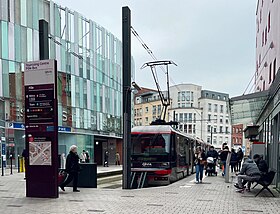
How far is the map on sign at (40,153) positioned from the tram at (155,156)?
5812 millimetres

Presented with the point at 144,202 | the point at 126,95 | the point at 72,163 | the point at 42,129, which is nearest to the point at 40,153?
the point at 42,129

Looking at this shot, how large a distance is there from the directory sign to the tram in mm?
5688

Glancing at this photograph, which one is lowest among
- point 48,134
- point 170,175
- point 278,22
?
point 170,175

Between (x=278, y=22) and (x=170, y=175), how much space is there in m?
8.37

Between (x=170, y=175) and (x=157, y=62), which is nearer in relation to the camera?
(x=170, y=175)

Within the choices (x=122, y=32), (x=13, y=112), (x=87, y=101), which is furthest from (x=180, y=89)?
(x=122, y=32)

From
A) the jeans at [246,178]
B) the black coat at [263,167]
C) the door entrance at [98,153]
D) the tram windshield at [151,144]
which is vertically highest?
the tram windshield at [151,144]

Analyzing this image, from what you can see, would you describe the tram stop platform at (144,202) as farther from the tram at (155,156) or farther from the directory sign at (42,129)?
the tram at (155,156)

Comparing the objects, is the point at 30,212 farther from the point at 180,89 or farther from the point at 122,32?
the point at 180,89

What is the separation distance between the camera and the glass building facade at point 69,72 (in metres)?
31.5

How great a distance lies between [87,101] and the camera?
4175cm

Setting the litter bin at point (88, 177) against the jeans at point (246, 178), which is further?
the litter bin at point (88, 177)

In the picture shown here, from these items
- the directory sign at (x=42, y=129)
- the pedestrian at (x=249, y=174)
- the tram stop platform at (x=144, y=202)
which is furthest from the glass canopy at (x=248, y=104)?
the directory sign at (x=42, y=129)

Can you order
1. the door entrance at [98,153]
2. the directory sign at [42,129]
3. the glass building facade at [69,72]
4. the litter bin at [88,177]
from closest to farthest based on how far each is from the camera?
the directory sign at [42,129] < the litter bin at [88,177] < the glass building facade at [69,72] < the door entrance at [98,153]
